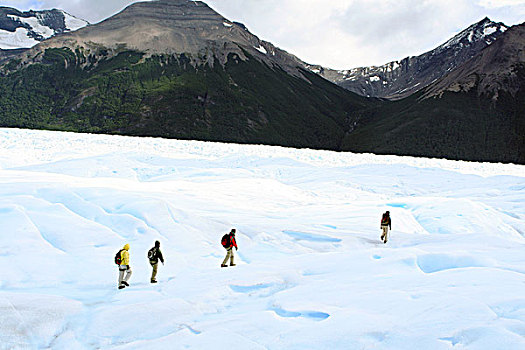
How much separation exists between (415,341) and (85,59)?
718ft

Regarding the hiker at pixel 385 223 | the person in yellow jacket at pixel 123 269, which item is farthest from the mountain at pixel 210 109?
the person in yellow jacket at pixel 123 269

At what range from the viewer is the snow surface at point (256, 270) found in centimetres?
674

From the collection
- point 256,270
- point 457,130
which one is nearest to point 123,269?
point 256,270

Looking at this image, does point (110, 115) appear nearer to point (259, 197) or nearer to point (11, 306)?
point (259, 197)

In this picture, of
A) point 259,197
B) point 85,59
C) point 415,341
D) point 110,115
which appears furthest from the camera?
point 85,59

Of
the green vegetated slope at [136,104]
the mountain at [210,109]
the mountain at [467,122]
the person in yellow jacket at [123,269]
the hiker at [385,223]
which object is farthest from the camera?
the green vegetated slope at [136,104]

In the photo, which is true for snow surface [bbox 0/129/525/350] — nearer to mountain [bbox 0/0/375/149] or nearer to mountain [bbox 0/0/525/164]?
mountain [bbox 0/0/525/164]

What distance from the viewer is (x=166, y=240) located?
13.8 meters

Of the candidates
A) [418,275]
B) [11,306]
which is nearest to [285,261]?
[418,275]

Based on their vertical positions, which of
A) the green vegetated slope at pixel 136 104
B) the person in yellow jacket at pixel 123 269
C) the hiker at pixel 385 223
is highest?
the green vegetated slope at pixel 136 104

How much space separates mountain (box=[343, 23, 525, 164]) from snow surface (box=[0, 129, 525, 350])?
469 feet

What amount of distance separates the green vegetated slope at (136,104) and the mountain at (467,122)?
2864 centimetres

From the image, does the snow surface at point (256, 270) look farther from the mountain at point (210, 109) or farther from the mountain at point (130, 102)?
the mountain at point (130, 102)

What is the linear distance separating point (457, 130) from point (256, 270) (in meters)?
176
